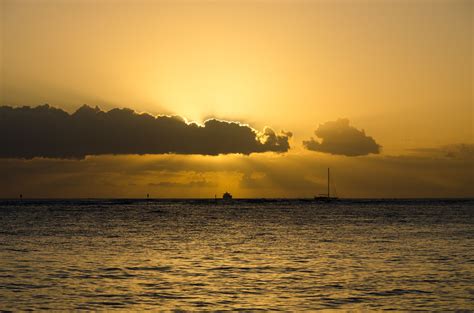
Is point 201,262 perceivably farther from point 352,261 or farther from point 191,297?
point 191,297

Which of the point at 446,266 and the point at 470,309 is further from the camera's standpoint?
the point at 446,266

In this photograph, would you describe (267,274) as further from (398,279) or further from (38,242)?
(38,242)

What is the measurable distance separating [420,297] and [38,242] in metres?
47.3

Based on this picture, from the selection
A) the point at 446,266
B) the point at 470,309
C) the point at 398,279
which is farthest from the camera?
the point at 446,266

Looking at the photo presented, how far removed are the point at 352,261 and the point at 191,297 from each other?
2075 cm

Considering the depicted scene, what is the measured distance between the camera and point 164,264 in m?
51.2

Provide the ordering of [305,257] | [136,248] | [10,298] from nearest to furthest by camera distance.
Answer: [10,298] → [305,257] → [136,248]

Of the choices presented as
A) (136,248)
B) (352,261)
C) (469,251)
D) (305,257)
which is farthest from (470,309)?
(136,248)

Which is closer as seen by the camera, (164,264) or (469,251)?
(164,264)

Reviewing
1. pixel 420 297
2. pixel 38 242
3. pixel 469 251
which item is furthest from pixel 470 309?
pixel 38 242

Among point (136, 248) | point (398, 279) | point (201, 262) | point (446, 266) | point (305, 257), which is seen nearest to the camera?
point (398, 279)

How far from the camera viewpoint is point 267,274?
44.6 meters

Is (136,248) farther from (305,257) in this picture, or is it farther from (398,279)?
(398,279)

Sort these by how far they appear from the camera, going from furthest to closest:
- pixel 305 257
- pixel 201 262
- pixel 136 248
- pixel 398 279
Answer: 1. pixel 136 248
2. pixel 305 257
3. pixel 201 262
4. pixel 398 279
